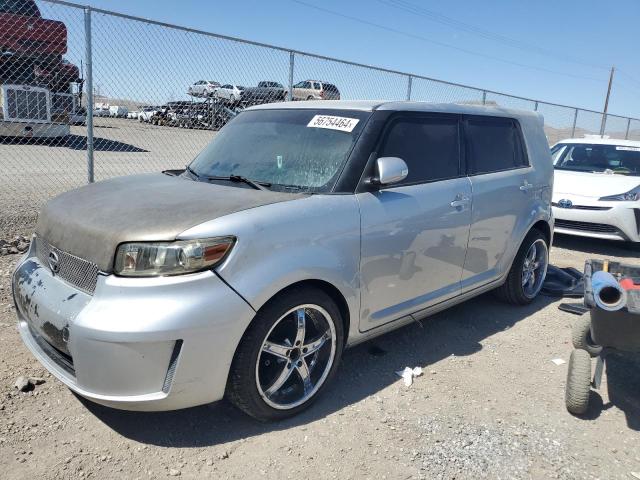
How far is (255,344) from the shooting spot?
2.63 metres

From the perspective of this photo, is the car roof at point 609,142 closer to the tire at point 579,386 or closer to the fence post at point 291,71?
the fence post at point 291,71

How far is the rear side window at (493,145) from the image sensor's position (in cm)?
414

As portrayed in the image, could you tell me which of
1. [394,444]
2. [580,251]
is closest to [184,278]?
[394,444]

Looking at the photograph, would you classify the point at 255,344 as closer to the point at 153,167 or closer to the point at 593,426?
the point at 593,426

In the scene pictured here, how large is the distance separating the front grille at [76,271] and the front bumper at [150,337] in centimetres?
5

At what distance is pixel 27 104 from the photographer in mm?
9242

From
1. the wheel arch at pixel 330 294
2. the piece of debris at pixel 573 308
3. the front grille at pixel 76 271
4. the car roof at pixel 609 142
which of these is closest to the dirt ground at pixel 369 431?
the wheel arch at pixel 330 294

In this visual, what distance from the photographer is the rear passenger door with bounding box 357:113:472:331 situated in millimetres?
3189

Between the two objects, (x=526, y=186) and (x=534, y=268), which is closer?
(x=526, y=186)

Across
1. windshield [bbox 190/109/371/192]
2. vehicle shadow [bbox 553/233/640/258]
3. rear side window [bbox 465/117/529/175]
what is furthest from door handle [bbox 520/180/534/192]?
vehicle shadow [bbox 553/233/640/258]

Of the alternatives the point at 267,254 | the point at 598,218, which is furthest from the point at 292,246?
the point at 598,218

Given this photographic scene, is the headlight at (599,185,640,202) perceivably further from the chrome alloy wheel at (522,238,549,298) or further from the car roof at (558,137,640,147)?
the chrome alloy wheel at (522,238,549,298)

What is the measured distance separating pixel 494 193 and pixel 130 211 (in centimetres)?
281

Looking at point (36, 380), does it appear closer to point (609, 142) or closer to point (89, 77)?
point (89, 77)
